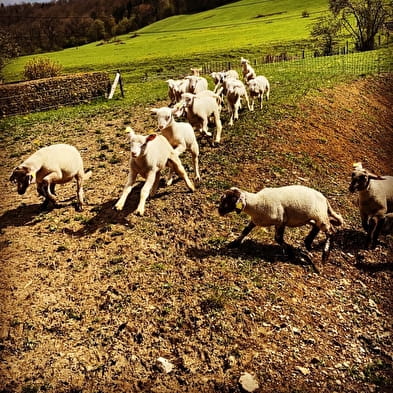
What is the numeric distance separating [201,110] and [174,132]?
3.09 meters

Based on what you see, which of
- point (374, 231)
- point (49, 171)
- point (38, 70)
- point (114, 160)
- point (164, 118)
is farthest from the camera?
point (38, 70)

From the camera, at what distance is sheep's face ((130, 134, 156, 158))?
7.85 m

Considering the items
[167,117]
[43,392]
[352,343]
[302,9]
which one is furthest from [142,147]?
[302,9]

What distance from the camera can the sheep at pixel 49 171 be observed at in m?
8.67

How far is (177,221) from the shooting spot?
8.71 m

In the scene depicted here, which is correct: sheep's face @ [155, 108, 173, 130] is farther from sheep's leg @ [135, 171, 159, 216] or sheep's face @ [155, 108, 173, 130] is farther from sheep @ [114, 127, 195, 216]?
sheep's leg @ [135, 171, 159, 216]

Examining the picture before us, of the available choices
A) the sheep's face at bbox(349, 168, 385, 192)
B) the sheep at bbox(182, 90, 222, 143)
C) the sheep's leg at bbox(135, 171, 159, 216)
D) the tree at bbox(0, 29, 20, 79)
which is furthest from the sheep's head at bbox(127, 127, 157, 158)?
the tree at bbox(0, 29, 20, 79)

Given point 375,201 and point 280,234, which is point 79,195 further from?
point 375,201

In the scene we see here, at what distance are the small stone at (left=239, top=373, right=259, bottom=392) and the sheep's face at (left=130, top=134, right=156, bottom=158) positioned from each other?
15.9 feet

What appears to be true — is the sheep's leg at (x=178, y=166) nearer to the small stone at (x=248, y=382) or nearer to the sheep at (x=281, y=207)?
the sheep at (x=281, y=207)

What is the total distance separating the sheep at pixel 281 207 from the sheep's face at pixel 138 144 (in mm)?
2184

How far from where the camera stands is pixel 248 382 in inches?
200

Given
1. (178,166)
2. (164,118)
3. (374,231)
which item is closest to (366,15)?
(164,118)

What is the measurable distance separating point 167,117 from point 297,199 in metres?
4.13
